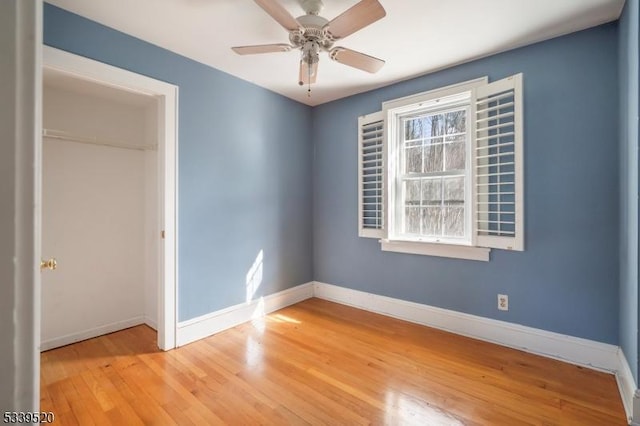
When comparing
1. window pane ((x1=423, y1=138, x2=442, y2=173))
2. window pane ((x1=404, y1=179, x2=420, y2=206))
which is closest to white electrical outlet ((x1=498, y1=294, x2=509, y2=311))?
window pane ((x1=404, y1=179, x2=420, y2=206))

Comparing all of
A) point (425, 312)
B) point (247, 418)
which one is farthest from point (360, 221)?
point (247, 418)

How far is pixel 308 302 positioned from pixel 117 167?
2.47 m

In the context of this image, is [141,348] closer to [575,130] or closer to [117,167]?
[117,167]

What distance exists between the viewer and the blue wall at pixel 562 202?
218cm

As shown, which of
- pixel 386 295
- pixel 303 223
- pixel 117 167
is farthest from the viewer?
pixel 303 223

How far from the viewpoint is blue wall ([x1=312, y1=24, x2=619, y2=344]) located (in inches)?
85.7

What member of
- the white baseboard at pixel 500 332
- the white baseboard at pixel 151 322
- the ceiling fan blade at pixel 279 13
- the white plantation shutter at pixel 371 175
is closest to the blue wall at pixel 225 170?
the white baseboard at pixel 151 322

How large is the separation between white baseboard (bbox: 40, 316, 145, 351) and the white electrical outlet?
3373mm

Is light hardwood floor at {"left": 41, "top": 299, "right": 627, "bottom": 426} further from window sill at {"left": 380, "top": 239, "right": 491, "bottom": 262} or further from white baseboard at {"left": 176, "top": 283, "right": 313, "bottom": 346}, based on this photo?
window sill at {"left": 380, "top": 239, "right": 491, "bottom": 262}

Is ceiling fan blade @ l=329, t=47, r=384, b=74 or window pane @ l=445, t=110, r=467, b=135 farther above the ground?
ceiling fan blade @ l=329, t=47, r=384, b=74

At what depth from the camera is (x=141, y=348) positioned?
2598 mm

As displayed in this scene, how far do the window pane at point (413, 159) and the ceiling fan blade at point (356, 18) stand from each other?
1546mm

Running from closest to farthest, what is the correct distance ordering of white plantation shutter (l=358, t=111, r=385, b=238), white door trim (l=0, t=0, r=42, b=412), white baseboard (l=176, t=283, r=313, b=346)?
white door trim (l=0, t=0, r=42, b=412)
white baseboard (l=176, t=283, r=313, b=346)
white plantation shutter (l=358, t=111, r=385, b=238)

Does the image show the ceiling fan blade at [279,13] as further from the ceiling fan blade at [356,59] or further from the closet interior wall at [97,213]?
the closet interior wall at [97,213]
